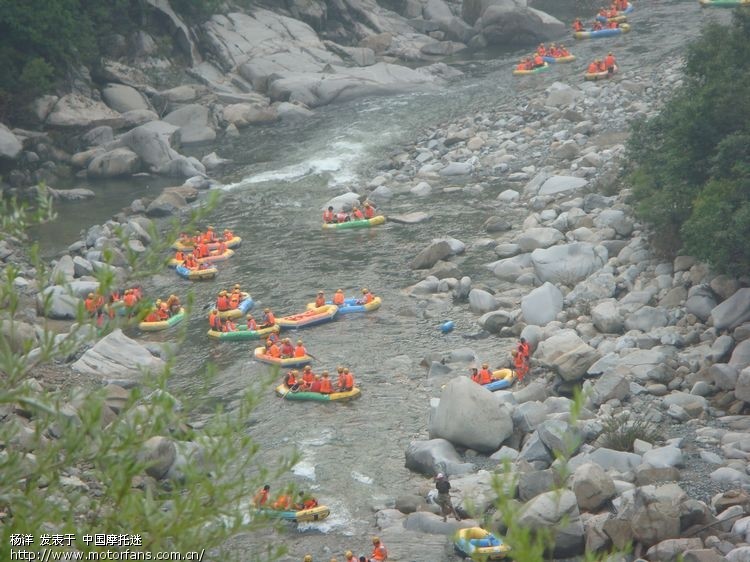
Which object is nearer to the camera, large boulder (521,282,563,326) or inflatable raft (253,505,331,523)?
inflatable raft (253,505,331,523)

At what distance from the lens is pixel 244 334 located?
80.0 feet

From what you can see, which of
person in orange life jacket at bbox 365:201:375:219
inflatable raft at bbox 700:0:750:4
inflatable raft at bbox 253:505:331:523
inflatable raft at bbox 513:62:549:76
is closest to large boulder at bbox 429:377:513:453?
inflatable raft at bbox 253:505:331:523

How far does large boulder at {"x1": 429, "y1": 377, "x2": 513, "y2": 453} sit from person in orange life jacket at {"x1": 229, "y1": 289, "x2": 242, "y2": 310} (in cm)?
843

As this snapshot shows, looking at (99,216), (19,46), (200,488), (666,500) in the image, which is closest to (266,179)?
(99,216)

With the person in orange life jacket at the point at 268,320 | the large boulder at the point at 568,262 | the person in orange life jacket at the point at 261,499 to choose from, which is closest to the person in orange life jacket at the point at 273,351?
the person in orange life jacket at the point at 268,320

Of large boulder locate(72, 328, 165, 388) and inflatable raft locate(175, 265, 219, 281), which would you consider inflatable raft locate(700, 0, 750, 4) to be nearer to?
inflatable raft locate(175, 265, 219, 281)

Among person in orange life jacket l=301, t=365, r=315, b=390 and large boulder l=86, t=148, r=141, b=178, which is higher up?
person in orange life jacket l=301, t=365, r=315, b=390

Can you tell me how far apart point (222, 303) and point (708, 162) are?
1123 centimetres

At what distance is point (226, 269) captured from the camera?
94.8ft

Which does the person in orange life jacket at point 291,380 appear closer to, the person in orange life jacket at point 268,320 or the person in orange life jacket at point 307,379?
the person in orange life jacket at point 307,379

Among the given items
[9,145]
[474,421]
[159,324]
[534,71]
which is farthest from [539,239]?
[9,145]

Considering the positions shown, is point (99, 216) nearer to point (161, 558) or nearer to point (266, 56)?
point (266, 56)

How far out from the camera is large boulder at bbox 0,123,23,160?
118 ft

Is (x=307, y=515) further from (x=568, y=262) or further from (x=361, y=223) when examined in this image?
(x=361, y=223)
